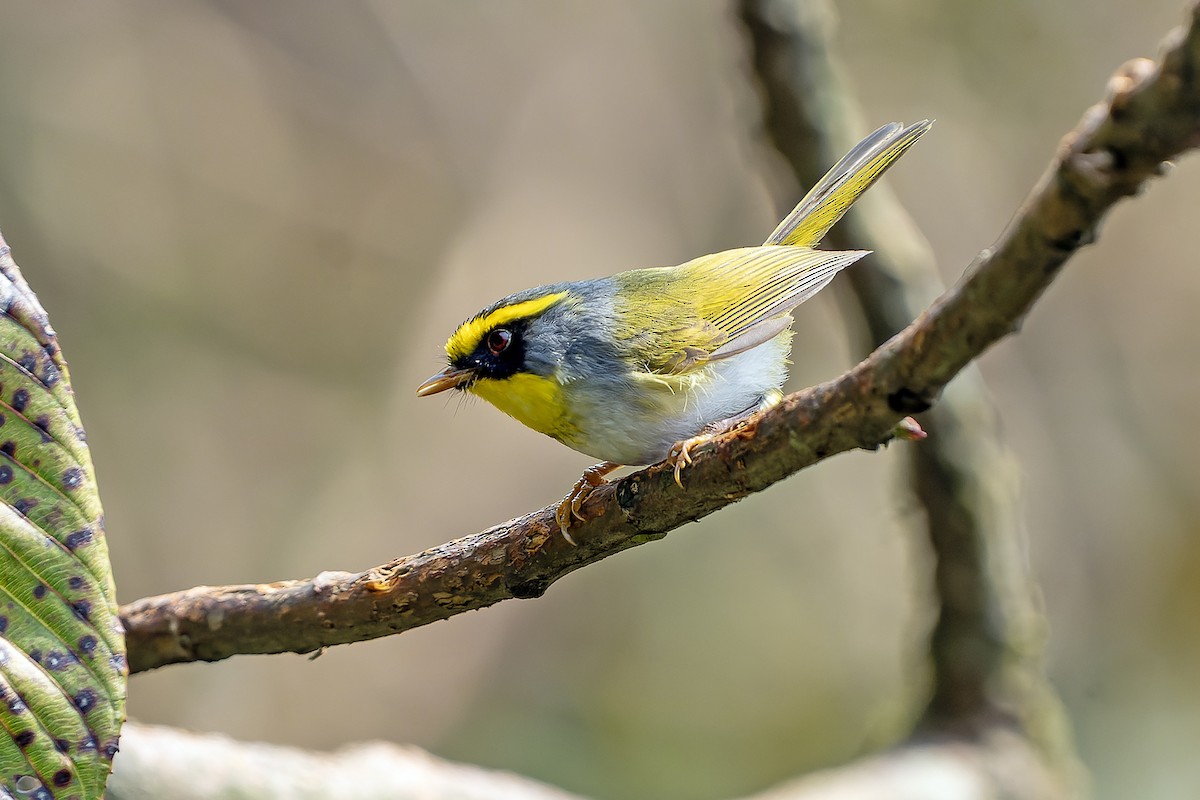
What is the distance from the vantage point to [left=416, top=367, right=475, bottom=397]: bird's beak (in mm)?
2896

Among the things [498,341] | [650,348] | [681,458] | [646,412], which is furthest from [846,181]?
[681,458]

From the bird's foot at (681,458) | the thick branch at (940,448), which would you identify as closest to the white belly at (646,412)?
the bird's foot at (681,458)

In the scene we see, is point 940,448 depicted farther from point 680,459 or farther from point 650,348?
point 680,459

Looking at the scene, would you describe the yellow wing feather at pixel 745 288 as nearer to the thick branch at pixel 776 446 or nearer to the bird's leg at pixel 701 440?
the bird's leg at pixel 701 440

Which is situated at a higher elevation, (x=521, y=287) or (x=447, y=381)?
(x=521, y=287)

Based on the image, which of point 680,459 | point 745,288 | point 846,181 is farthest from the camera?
point 745,288

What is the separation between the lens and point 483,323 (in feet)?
9.47

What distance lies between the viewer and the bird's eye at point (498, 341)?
2873 millimetres

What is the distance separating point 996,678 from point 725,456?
290cm

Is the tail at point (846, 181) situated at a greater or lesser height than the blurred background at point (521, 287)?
lesser

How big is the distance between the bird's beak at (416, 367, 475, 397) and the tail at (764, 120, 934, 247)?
1.07 metres

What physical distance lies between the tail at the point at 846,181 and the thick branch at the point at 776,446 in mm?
1239

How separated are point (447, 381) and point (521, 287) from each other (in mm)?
3345

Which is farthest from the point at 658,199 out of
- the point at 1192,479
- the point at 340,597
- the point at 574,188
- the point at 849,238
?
the point at 340,597
